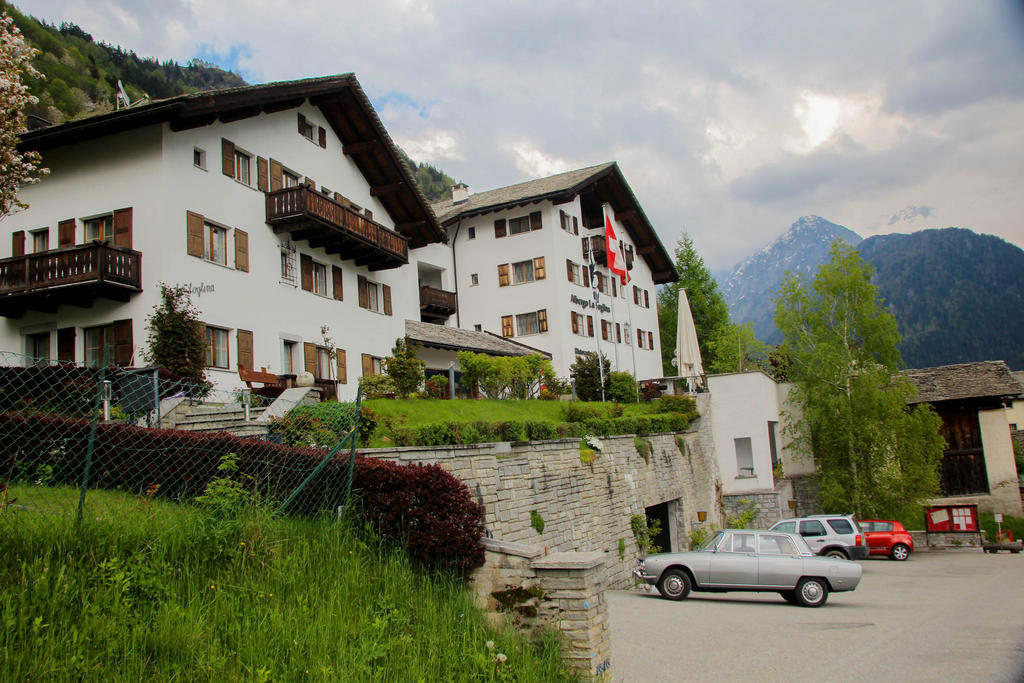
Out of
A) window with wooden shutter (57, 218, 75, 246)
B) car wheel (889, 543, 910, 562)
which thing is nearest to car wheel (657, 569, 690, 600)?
window with wooden shutter (57, 218, 75, 246)

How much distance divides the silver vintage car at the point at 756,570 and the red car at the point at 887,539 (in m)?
13.4

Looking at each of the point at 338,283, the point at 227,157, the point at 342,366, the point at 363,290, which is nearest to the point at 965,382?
the point at 363,290

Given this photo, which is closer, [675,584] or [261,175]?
[675,584]

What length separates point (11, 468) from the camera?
8.86m

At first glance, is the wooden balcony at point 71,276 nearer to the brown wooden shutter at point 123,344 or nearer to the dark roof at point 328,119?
the brown wooden shutter at point 123,344

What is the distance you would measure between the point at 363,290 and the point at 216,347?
8.37 m

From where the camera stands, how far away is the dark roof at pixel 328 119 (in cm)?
1961

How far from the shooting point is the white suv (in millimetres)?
23453

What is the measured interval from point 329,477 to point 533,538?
284 inches

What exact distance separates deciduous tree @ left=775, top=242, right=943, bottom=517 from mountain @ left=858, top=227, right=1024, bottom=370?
56762 millimetres

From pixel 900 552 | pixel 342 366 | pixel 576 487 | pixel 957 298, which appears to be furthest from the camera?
pixel 957 298

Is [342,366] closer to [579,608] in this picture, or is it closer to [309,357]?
[309,357]

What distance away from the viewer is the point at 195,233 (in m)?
20.4

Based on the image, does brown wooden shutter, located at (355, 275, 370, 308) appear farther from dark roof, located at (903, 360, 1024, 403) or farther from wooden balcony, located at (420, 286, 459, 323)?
dark roof, located at (903, 360, 1024, 403)
